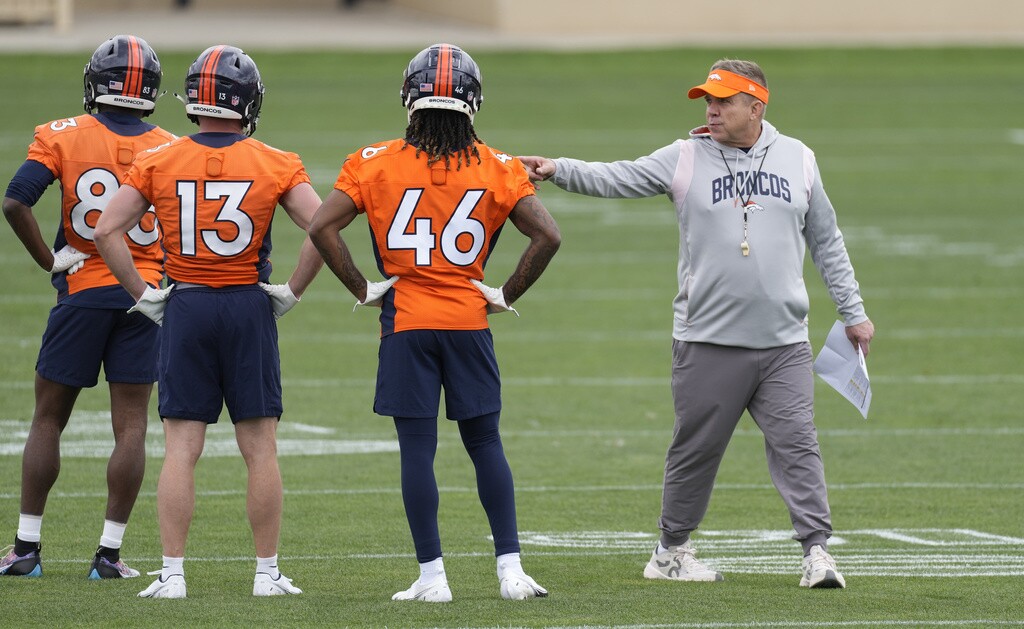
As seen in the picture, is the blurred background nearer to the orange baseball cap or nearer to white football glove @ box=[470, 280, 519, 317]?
the orange baseball cap

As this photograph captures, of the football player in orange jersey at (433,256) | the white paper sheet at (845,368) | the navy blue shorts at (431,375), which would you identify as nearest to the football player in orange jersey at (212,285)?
the football player in orange jersey at (433,256)

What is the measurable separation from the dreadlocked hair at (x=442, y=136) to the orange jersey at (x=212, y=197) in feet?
1.37

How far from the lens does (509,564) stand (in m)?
5.99

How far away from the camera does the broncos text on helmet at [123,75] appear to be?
6539 millimetres

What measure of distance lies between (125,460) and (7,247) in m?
12.2

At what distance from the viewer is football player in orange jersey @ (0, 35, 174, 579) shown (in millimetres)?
6551

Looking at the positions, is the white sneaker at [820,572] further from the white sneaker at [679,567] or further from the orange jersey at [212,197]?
the orange jersey at [212,197]

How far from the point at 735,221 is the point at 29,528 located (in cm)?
280

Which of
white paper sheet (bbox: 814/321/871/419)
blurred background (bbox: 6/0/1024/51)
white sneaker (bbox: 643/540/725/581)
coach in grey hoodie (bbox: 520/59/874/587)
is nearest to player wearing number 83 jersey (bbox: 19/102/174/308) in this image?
coach in grey hoodie (bbox: 520/59/874/587)

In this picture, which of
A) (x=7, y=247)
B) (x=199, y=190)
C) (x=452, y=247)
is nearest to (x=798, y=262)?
(x=452, y=247)

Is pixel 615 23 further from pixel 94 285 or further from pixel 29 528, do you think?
pixel 29 528

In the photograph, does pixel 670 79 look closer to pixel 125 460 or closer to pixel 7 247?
pixel 7 247

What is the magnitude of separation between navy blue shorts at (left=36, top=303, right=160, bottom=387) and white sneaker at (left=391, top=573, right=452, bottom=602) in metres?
1.41

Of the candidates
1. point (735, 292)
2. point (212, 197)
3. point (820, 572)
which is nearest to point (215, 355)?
point (212, 197)
